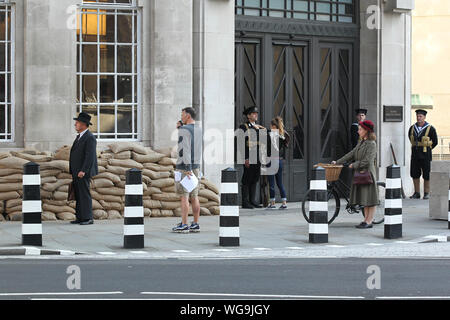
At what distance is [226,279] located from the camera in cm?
975

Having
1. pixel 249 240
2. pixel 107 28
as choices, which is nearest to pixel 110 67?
pixel 107 28

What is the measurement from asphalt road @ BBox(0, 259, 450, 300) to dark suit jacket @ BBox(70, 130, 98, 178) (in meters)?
4.27

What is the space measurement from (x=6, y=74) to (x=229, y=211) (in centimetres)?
597

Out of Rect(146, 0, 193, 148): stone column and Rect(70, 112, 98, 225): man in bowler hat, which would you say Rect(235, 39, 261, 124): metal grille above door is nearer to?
Rect(146, 0, 193, 148): stone column

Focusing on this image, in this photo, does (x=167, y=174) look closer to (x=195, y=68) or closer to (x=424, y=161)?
(x=195, y=68)

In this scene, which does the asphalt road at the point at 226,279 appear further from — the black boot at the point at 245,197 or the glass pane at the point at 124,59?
the black boot at the point at 245,197

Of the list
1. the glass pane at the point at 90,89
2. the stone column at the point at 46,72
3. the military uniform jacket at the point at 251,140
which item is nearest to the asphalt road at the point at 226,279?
the stone column at the point at 46,72

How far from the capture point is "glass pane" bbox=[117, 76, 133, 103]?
57.7ft

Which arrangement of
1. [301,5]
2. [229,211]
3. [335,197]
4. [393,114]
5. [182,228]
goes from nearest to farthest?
[229,211], [182,228], [335,197], [301,5], [393,114]

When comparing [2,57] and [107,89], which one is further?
[107,89]

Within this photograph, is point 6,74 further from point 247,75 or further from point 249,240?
point 249,240

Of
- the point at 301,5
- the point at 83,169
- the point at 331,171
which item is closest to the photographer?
the point at 331,171

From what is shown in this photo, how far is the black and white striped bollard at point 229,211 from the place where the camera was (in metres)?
12.8
